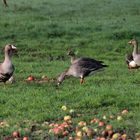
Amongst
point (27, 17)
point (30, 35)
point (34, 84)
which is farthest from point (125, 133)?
point (27, 17)

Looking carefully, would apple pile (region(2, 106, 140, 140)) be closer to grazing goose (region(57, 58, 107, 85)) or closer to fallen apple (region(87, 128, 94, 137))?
fallen apple (region(87, 128, 94, 137))

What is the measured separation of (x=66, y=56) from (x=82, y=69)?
23.7 ft

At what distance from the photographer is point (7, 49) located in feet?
49.6

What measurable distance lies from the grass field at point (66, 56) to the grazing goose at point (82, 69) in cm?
23

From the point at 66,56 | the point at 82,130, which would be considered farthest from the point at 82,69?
the point at 66,56

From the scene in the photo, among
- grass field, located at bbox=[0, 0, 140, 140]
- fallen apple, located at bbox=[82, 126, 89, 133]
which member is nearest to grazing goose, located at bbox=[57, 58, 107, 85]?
grass field, located at bbox=[0, 0, 140, 140]

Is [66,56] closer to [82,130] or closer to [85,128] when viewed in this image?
[82,130]

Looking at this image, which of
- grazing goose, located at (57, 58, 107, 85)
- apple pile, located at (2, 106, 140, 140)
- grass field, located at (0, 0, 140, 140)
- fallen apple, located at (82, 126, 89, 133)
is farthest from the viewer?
grazing goose, located at (57, 58, 107, 85)

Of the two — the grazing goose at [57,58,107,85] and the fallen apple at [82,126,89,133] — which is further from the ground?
the grazing goose at [57,58,107,85]

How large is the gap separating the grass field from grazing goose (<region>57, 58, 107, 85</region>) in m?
0.23

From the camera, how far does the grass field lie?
37.8ft

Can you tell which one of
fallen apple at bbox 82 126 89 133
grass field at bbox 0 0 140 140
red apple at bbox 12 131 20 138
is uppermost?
grass field at bbox 0 0 140 140

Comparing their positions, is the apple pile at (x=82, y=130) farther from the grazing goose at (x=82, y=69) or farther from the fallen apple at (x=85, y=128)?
the grazing goose at (x=82, y=69)

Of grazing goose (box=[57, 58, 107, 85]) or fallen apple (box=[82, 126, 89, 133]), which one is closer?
fallen apple (box=[82, 126, 89, 133])
